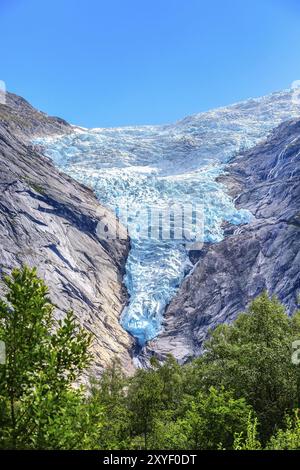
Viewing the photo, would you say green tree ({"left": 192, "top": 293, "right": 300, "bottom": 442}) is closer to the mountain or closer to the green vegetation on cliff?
the green vegetation on cliff

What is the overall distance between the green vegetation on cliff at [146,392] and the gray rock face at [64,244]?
28.2 m

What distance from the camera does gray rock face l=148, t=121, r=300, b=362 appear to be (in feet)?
221

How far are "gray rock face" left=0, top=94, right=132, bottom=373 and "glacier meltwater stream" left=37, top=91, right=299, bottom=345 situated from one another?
329 cm

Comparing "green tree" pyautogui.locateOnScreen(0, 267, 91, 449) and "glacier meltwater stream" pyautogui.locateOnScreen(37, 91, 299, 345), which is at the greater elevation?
A: "glacier meltwater stream" pyautogui.locateOnScreen(37, 91, 299, 345)

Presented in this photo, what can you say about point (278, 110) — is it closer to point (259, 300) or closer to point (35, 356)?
point (259, 300)

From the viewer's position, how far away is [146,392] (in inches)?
1017

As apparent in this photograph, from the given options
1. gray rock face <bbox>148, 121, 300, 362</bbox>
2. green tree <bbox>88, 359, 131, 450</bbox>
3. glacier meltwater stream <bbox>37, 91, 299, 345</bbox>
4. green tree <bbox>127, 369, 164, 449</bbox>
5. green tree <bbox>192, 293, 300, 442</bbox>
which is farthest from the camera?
glacier meltwater stream <bbox>37, 91, 299, 345</bbox>

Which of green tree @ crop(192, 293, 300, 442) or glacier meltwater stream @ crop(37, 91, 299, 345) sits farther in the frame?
glacier meltwater stream @ crop(37, 91, 299, 345)

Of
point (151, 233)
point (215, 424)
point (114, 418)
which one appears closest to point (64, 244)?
point (151, 233)

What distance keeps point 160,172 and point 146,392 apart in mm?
91532

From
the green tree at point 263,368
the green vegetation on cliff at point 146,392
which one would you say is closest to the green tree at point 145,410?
the green vegetation on cliff at point 146,392

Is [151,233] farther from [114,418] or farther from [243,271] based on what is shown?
[114,418]

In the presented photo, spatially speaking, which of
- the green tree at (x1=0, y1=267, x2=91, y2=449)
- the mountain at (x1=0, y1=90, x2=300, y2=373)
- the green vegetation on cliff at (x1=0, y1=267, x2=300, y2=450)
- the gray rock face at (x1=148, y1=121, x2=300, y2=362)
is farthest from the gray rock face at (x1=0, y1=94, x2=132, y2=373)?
the green tree at (x1=0, y1=267, x2=91, y2=449)

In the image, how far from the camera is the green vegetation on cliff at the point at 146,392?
45.8ft
